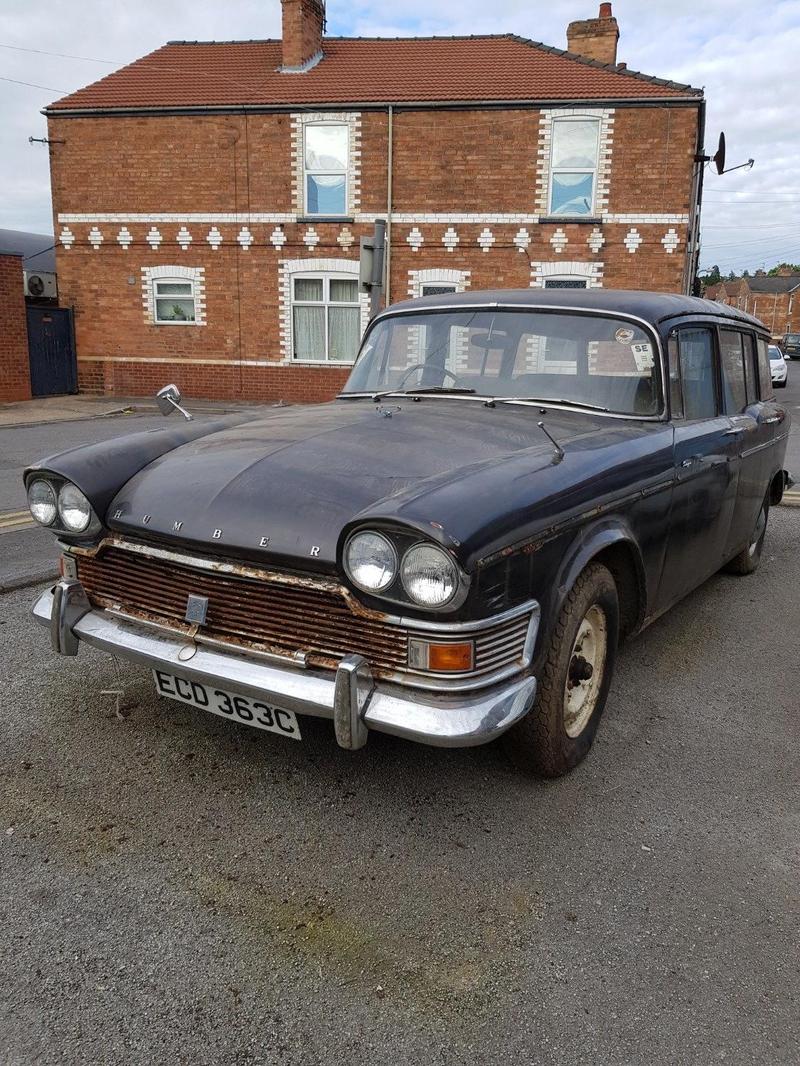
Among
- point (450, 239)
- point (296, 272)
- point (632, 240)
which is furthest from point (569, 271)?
point (296, 272)

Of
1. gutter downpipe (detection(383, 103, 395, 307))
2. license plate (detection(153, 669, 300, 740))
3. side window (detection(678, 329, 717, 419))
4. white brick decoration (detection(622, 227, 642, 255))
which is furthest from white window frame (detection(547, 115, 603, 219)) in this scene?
license plate (detection(153, 669, 300, 740))

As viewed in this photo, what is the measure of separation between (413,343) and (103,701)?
2.23m

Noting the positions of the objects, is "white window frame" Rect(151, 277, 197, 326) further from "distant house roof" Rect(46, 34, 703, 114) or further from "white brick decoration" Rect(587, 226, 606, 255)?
"white brick decoration" Rect(587, 226, 606, 255)

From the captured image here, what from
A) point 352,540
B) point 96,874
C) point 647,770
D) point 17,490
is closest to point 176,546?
point 352,540

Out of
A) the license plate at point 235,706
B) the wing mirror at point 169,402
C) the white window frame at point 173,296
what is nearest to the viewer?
the license plate at point 235,706

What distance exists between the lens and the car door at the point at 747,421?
14.7ft

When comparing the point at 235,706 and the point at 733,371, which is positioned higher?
the point at 733,371

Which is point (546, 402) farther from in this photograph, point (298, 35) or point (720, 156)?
point (298, 35)

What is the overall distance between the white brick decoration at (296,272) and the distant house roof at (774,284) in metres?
84.3

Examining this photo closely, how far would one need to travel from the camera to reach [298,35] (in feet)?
60.4

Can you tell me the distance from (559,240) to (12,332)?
11.5 meters

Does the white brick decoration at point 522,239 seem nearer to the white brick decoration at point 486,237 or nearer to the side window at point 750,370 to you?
the white brick decoration at point 486,237

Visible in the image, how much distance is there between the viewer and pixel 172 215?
1805 centimetres

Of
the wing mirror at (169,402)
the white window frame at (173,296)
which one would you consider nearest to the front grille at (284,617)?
the wing mirror at (169,402)
